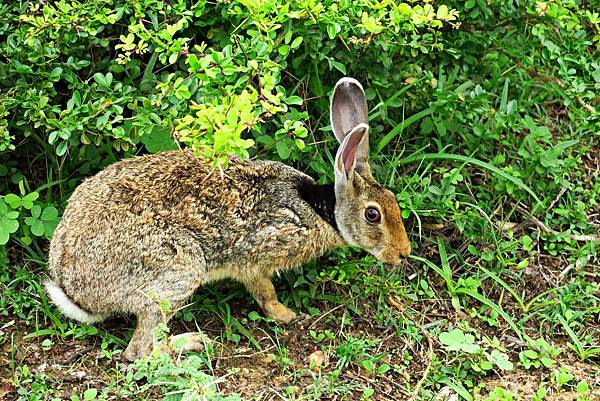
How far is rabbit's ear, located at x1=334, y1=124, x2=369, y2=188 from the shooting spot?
5.01 m

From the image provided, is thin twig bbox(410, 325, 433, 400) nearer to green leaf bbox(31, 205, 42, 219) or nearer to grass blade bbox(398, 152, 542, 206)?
grass blade bbox(398, 152, 542, 206)

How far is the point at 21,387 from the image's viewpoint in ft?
15.8

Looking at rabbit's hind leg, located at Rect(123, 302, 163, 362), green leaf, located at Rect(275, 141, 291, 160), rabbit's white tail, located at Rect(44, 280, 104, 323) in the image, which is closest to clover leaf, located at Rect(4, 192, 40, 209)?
rabbit's white tail, located at Rect(44, 280, 104, 323)

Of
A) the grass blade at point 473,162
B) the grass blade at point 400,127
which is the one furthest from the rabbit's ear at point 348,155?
the grass blade at point 473,162

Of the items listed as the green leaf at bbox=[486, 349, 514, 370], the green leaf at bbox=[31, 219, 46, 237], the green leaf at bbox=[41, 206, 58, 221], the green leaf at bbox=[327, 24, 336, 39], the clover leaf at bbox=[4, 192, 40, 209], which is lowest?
the green leaf at bbox=[486, 349, 514, 370]

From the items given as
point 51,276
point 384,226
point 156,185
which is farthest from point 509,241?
point 51,276

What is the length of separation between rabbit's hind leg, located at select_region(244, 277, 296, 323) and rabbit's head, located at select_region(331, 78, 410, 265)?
0.55 meters

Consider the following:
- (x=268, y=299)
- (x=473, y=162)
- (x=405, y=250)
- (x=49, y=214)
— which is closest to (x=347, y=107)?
(x=405, y=250)

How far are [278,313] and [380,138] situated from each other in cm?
146

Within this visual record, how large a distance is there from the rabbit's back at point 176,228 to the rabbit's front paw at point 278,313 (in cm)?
22

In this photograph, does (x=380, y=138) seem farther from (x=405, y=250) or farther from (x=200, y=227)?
(x=200, y=227)

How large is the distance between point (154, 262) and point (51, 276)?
0.69m

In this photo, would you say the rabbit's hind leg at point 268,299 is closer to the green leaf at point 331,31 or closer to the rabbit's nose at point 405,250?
the rabbit's nose at point 405,250

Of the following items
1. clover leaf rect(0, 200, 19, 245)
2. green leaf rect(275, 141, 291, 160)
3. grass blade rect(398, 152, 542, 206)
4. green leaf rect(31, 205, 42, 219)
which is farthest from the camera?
grass blade rect(398, 152, 542, 206)
